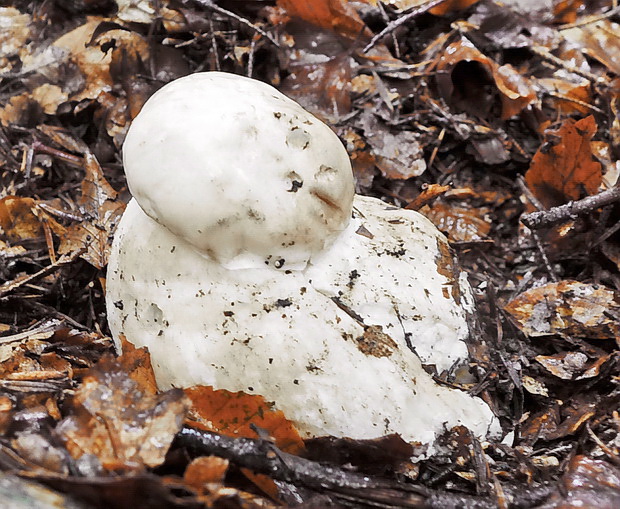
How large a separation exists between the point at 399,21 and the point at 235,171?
7.02 ft

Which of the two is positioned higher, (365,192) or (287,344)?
(287,344)

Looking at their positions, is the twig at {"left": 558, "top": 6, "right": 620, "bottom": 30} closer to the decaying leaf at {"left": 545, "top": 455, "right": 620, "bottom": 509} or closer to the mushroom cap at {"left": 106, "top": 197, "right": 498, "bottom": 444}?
the mushroom cap at {"left": 106, "top": 197, "right": 498, "bottom": 444}

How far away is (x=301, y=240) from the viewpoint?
184cm

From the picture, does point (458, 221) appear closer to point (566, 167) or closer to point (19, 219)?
point (566, 167)

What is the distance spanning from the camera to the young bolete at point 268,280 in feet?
5.66

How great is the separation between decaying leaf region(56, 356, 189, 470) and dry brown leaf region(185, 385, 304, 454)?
1.09ft

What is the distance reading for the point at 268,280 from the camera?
1.87 meters

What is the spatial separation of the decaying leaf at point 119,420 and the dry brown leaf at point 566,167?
2.18 meters

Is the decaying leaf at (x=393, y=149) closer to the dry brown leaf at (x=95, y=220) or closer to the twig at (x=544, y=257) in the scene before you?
the twig at (x=544, y=257)

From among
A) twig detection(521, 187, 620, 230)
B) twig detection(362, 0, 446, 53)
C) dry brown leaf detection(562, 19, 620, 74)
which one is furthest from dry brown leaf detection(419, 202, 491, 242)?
dry brown leaf detection(562, 19, 620, 74)

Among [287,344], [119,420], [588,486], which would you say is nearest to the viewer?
[119,420]

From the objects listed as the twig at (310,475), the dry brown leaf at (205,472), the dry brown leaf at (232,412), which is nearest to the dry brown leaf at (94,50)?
the dry brown leaf at (232,412)

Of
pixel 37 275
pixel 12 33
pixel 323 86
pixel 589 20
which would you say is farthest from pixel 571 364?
pixel 12 33

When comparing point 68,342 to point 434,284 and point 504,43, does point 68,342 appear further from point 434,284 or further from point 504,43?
point 504,43
